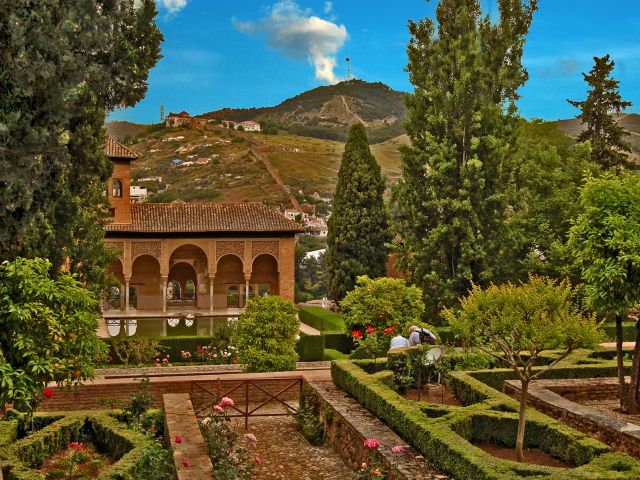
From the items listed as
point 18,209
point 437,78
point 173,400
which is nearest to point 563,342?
point 173,400

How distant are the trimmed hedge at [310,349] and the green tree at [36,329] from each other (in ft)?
42.0

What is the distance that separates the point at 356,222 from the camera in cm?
3356

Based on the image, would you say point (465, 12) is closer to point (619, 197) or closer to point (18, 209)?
point (619, 197)

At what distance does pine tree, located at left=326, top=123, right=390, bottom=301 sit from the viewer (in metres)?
33.3

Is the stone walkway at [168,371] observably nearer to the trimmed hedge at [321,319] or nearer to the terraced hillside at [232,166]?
the trimmed hedge at [321,319]

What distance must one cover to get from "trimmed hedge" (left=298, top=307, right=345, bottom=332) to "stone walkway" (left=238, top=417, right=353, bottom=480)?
13334 millimetres

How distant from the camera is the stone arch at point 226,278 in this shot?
3762 cm

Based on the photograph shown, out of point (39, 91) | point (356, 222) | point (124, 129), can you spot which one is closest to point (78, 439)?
point (39, 91)

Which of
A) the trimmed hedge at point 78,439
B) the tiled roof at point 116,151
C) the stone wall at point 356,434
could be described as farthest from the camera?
the tiled roof at point 116,151

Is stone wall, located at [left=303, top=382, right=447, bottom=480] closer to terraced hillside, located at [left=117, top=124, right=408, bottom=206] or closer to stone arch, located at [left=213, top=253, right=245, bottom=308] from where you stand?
stone arch, located at [left=213, top=253, right=245, bottom=308]

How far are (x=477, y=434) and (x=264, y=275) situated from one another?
2755 cm

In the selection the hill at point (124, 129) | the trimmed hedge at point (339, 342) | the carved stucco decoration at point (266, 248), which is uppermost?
the hill at point (124, 129)

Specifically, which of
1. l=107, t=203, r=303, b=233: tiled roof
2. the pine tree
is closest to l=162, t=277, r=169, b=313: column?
l=107, t=203, r=303, b=233: tiled roof

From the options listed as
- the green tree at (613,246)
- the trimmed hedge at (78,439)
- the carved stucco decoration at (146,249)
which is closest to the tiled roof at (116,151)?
the carved stucco decoration at (146,249)
